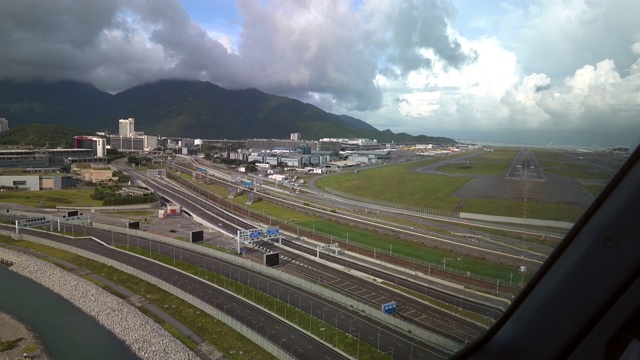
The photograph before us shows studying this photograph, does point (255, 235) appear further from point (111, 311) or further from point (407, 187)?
point (407, 187)

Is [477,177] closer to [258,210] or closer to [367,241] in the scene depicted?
[367,241]

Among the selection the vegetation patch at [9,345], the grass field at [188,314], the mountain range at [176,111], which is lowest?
the vegetation patch at [9,345]

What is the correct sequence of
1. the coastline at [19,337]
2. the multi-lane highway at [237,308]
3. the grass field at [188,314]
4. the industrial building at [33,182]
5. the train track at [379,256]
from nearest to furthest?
the train track at [379,256]
the multi-lane highway at [237,308]
the grass field at [188,314]
the coastline at [19,337]
the industrial building at [33,182]

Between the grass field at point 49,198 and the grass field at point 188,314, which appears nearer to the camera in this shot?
the grass field at point 188,314

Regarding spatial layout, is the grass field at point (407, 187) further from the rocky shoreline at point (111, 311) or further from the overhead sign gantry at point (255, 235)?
the rocky shoreline at point (111, 311)

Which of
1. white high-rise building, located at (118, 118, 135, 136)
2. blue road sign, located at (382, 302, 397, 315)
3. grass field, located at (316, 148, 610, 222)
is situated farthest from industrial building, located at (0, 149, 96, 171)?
white high-rise building, located at (118, 118, 135, 136)

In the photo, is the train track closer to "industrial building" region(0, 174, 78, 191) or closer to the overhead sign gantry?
the overhead sign gantry

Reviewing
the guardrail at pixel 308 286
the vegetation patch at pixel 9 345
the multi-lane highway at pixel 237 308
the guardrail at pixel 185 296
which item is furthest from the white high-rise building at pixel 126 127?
the vegetation patch at pixel 9 345

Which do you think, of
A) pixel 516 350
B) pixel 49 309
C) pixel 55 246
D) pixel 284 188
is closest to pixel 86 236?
pixel 55 246
